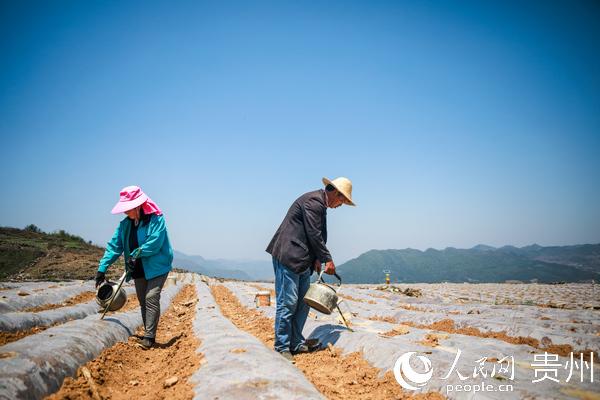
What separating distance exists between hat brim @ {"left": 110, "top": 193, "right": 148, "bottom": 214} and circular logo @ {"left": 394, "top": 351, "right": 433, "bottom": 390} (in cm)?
317

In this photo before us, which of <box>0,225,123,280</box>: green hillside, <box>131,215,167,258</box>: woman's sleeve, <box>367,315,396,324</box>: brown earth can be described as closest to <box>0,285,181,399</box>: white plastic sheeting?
<box>131,215,167,258</box>: woman's sleeve

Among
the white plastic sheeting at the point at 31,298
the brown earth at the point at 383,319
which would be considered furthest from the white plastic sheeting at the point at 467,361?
the white plastic sheeting at the point at 31,298

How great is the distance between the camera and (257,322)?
19.9ft

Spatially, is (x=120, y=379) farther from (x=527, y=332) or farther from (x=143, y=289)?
(x=527, y=332)

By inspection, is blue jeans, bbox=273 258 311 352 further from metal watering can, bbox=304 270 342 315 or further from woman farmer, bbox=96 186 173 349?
woman farmer, bbox=96 186 173 349

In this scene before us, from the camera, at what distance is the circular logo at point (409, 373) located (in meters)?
2.63

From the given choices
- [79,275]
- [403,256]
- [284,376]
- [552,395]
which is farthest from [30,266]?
[403,256]

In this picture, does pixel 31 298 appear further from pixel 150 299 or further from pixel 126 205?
pixel 126 205

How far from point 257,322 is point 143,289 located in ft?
8.92

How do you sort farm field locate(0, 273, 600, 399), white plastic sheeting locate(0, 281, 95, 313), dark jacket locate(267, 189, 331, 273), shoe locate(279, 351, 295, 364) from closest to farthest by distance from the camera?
farm field locate(0, 273, 600, 399)
shoe locate(279, 351, 295, 364)
dark jacket locate(267, 189, 331, 273)
white plastic sheeting locate(0, 281, 95, 313)

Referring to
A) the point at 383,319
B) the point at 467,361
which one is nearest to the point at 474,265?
the point at 383,319

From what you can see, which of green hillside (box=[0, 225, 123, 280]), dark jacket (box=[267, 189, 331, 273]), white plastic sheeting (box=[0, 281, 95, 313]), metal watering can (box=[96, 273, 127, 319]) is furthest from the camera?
green hillside (box=[0, 225, 123, 280])

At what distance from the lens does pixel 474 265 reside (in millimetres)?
82062

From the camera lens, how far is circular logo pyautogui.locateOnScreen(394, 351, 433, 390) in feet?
8.63
